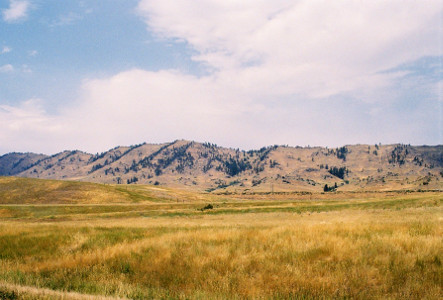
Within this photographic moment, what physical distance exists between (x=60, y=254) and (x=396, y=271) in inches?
494

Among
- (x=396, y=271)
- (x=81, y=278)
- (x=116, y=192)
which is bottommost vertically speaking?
(x=116, y=192)

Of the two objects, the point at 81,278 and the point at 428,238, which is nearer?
the point at 81,278

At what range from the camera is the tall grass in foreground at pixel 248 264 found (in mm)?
8273

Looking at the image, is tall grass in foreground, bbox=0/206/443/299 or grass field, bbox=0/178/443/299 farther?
tall grass in foreground, bbox=0/206/443/299

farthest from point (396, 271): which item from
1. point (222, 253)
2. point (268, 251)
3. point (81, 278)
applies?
point (81, 278)

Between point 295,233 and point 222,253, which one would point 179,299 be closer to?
point 222,253

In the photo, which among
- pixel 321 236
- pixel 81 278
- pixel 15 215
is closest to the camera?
pixel 81 278

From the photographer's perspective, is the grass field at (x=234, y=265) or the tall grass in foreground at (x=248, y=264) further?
the tall grass in foreground at (x=248, y=264)

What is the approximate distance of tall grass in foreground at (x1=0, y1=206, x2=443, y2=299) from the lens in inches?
326

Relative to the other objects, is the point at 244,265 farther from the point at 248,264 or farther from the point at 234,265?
the point at 234,265

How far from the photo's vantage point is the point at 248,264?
10117mm

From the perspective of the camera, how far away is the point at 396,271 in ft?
28.9

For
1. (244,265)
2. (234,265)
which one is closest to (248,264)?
(244,265)

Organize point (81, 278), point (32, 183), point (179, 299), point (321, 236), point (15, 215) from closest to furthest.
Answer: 1. point (179, 299)
2. point (81, 278)
3. point (321, 236)
4. point (15, 215)
5. point (32, 183)
